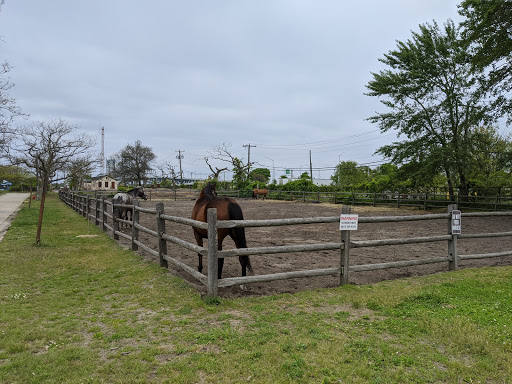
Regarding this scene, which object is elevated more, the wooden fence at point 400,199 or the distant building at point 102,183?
the distant building at point 102,183

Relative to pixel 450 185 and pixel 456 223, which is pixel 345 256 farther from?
pixel 450 185

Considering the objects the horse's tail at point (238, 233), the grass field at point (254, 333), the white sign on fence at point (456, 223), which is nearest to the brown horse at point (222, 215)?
the horse's tail at point (238, 233)

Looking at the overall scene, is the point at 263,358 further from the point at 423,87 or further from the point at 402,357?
the point at 423,87

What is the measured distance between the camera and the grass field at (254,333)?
2639 millimetres

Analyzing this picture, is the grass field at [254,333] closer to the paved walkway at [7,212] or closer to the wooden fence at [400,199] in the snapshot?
the paved walkway at [7,212]

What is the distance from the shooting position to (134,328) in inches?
140

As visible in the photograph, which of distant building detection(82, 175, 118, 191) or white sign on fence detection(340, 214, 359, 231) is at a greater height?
distant building detection(82, 175, 118, 191)

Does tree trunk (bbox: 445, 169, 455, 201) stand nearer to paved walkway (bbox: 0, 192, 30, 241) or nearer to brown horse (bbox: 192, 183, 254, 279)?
brown horse (bbox: 192, 183, 254, 279)

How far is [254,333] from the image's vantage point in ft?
10.9

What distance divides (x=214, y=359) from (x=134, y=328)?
120cm

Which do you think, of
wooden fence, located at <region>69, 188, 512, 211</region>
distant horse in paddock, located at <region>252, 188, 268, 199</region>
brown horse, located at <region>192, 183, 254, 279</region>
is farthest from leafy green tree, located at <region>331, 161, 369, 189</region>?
brown horse, located at <region>192, 183, 254, 279</region>

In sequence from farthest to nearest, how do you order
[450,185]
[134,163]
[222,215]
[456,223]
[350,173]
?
[134,163]
[350,173]
[450,185]
[456,223]
[222,215]

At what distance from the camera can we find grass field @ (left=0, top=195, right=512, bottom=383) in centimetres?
264

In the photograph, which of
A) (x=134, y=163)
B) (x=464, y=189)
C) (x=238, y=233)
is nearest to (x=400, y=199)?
(x=464, y=189)
